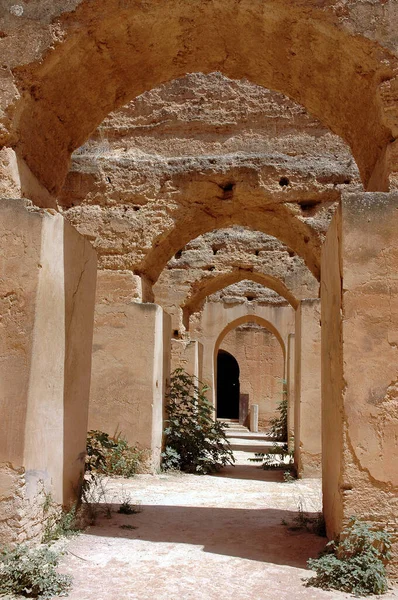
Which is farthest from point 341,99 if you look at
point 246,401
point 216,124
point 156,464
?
point 246,401

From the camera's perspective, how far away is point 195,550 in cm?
399

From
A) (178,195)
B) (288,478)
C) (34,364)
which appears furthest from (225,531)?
(178,195)

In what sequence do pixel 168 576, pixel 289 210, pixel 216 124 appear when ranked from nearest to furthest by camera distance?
1. pixel 168 576
2. pixel 289 210
3. pixel 216 124

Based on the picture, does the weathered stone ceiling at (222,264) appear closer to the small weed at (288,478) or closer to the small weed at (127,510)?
the small weed at (288,478)

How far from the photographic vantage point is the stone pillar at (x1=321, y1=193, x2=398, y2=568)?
3.49 m

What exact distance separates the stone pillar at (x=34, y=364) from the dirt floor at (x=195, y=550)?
18.3 inches

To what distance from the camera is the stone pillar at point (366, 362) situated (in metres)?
3.49

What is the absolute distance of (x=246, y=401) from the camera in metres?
19.7

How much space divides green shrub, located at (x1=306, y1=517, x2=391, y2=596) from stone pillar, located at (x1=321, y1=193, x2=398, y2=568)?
104 millimetres

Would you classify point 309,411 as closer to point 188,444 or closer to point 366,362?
point 188,444

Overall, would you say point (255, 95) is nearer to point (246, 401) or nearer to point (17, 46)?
point (17, 46)

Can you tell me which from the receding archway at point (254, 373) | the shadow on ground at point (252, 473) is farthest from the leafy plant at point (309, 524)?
the receding archway at point (254, 373)

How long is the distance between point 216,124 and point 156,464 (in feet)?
23.1

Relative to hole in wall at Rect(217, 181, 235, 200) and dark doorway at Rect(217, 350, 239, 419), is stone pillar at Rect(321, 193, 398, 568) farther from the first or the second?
dark doorway at Rect(217, 350, 239, 419)
